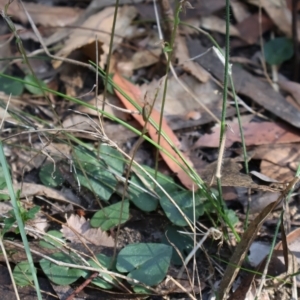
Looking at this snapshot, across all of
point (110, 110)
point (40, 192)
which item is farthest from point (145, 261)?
point (110, 110)

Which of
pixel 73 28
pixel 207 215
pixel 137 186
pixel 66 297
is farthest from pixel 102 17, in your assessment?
pixel 66 297

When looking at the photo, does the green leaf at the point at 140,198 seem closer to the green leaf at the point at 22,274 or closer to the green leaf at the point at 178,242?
the green leaf at the point at 178,242

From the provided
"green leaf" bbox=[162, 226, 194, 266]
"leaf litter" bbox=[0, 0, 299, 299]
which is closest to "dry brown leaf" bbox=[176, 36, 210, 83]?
"leaf litter" bbox=[0, 0, 299, 299]

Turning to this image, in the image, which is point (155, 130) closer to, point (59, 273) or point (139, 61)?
point (139, 61)

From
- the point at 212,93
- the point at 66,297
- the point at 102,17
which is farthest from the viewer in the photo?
the point at 102,17

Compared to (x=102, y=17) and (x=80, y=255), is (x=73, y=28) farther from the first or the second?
(x=80, y=255)

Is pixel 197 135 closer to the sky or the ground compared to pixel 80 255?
closer to the sky
